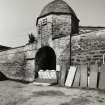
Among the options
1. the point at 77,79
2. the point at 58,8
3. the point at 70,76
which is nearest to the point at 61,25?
the point at 58,8

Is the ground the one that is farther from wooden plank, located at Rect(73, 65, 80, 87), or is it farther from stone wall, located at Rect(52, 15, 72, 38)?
stone wall, located at Rect(52, 15, 72, 38)

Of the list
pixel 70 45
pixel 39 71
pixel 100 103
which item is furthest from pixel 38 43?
pixel 100 103

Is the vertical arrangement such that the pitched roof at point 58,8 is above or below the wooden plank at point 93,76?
above

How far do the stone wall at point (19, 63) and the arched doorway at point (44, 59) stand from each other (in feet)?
1.34

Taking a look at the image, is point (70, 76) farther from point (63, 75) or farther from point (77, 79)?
point (63, 75)

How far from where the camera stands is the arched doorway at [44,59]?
12.3 metres

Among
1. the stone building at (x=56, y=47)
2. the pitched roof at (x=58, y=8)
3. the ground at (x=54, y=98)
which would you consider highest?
the pitched roof at (x=58, y=8)

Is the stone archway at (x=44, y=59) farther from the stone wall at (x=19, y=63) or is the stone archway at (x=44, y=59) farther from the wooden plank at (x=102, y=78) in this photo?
the wooden plank at (x=102, y=78)

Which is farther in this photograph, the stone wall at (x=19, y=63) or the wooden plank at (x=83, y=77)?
the stone wall at (x=19, y=63)

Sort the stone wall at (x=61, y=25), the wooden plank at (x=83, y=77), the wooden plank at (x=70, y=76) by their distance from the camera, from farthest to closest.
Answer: the stone wall at (x=61, y=25) < the wooden plank at (x=70, y=76) < the wooden plank at (x=83, y=77)

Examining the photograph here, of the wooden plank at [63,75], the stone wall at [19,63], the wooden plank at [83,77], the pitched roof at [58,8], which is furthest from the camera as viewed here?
the stone wall at [19,63]

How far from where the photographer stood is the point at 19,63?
547 inches

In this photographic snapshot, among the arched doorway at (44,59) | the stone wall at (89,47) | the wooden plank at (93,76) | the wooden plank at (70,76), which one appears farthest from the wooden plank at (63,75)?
the arched doorway at (44,59)

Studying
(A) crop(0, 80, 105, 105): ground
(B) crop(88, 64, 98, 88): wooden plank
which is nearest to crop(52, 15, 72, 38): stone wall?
(B) crop(88, 64, 98, 88): wooden plank
